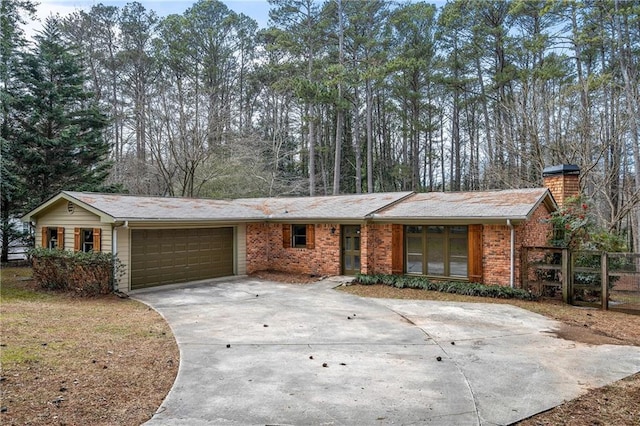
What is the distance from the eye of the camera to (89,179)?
1841 cm

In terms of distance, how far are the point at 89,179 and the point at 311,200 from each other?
996 centimetres

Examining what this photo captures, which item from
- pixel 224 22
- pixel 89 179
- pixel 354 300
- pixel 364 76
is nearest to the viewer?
pixel 354 300

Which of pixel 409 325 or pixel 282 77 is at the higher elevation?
pixel 282 77

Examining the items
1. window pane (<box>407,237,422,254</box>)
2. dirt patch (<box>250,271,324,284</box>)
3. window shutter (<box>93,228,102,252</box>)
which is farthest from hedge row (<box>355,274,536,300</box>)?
window shutter (<box>93,228,102,252</box>)

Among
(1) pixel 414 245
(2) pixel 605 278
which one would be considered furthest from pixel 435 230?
(2) pixel 605 278

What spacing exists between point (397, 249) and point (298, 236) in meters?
3.59

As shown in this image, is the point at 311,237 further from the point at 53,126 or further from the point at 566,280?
the point at 53,126

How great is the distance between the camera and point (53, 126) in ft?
58.8

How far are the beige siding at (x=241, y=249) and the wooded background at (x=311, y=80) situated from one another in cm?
830

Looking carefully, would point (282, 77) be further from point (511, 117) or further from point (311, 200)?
point (511, 117)

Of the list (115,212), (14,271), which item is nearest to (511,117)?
(115,212)

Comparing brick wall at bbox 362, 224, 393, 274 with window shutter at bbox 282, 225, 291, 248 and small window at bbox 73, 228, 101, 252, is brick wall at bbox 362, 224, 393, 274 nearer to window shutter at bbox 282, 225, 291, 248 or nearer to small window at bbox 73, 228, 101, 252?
window shutter at bbox 282, 225, 291, 248

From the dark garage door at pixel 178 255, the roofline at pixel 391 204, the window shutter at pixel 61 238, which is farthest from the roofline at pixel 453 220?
the window shutter at pixel 61 238

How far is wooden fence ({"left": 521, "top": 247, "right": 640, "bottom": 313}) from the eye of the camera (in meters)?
9.42
